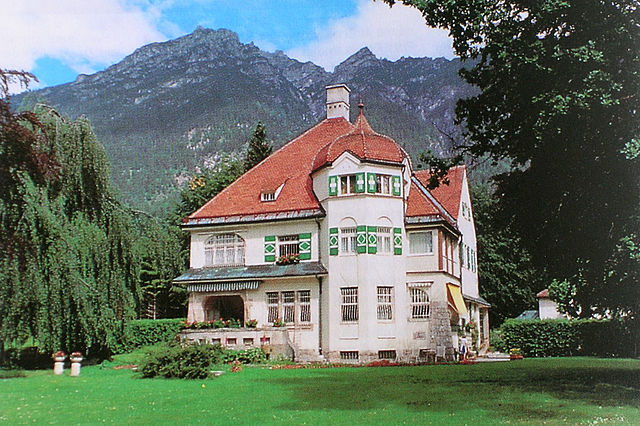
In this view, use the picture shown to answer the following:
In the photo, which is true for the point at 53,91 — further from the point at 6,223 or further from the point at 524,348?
the point at 524,348

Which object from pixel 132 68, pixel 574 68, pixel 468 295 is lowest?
pixel 468 295

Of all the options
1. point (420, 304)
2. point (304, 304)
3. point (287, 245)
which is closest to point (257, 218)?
point (287, 245)

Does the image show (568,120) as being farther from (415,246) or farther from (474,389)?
(415,246)

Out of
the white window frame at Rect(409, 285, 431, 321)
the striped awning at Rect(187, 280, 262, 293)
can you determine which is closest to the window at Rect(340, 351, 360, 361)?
the white window frame at Rect(409, 285, 431, 321)

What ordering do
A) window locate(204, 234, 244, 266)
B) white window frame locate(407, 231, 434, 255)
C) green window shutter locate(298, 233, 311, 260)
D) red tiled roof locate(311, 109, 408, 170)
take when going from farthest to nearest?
window locate(204, 234, 244, 266)
green window shutter locate(298, 233, 311, 260)
white window frame locate(407, 231, 434, 255)
red tiled roof locate(311, 109, 408, 170)

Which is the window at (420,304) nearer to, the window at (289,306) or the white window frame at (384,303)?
the white window frame at (384,303)

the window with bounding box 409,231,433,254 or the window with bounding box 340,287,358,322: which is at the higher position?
the window with bounding box 409,231,433,254

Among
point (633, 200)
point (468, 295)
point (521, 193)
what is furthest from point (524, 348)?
point (633, 200)

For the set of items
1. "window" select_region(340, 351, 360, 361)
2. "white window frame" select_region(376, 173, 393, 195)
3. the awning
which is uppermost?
"white window frame" select_region(376, 173, 393, 195)

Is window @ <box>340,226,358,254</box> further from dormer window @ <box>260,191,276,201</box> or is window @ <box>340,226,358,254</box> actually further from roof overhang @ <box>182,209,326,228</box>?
dormer window @ <box>260,191,276,201</box>

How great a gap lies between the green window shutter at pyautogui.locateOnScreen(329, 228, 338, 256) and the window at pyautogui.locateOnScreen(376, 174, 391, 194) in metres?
2.55

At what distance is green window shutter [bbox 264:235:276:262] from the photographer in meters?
31.5

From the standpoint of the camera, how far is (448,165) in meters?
17.2

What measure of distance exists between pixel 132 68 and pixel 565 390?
14.4 metres
